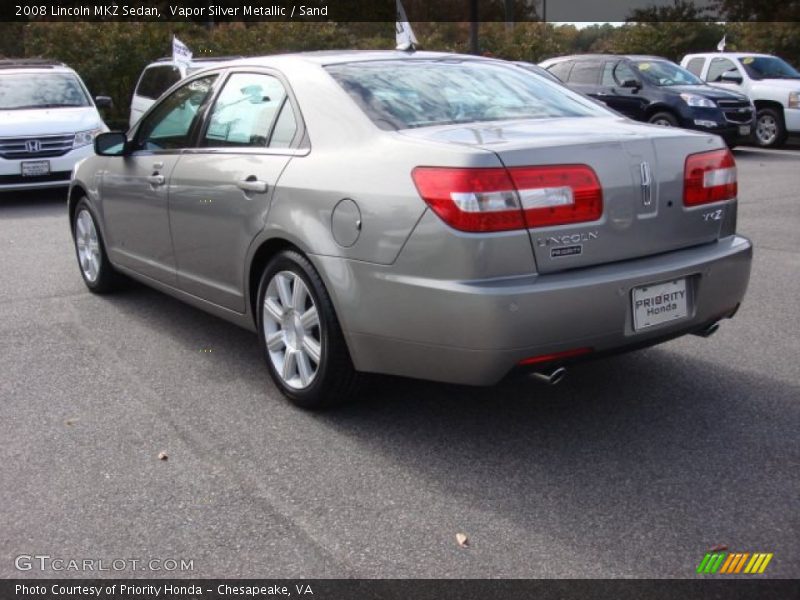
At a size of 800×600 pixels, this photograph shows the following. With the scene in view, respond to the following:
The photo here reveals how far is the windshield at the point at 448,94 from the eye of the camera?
14.2ft

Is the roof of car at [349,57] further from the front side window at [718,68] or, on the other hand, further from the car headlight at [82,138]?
the front side window at [718,68]

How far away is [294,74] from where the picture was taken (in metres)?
4.71

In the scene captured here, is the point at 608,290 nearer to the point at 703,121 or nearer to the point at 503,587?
the point at 503,587

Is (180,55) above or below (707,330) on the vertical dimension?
above

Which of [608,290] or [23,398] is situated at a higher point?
[608,290]

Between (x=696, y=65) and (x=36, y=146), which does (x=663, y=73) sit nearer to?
(x=696, y=65)

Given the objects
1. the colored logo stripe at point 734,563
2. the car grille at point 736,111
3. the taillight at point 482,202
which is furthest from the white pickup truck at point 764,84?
the colored logo stripe at point 734,563

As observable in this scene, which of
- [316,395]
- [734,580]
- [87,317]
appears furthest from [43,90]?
[734,580]

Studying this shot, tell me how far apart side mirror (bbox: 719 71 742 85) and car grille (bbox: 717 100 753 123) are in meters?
2.13

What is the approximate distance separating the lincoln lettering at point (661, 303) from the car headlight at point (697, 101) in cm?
1309

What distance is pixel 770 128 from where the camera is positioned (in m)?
18.7

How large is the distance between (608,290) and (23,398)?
2864 mm

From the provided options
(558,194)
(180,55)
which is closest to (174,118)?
(558,194)

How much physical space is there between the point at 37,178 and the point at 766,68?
14.0 metres
